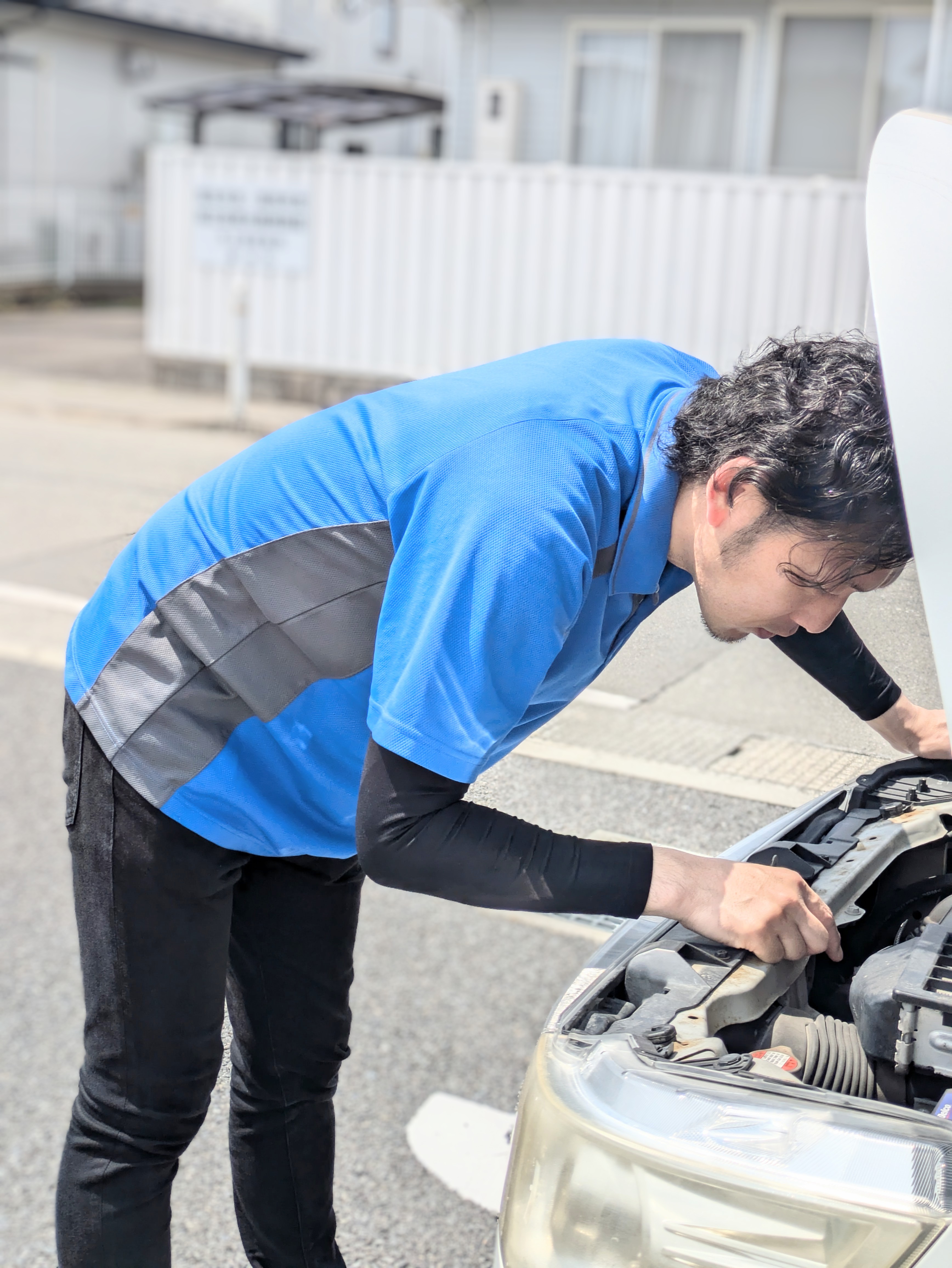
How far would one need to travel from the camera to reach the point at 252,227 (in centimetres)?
1186

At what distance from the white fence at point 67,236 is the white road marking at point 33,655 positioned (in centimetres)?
1623

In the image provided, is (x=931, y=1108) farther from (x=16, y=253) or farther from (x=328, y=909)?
(x=16, y=253)

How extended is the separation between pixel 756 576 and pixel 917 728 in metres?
0.70

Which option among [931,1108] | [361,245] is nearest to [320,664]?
[931,1108]

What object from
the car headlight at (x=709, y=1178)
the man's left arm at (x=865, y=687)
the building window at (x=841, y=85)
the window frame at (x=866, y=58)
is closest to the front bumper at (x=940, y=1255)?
the car headlight at (x=709, y=1178)

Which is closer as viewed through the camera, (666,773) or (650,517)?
(650,517)

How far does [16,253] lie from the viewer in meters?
20.1

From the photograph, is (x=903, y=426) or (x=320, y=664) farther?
(x=320, y=664)

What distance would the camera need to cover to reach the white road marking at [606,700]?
86.0 inches

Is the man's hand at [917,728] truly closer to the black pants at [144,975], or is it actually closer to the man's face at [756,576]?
the man's face at [756,576]

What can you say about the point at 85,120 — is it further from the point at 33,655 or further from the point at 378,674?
the point at 378,674

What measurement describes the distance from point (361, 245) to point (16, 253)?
10892mm

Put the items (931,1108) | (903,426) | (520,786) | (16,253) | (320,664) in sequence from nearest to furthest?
(903,426) < (931,1108) < (320,664) < (520,786) < (16,253)

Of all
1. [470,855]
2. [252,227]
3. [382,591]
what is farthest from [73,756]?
[252,227]
